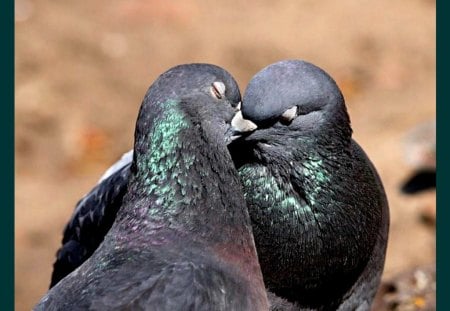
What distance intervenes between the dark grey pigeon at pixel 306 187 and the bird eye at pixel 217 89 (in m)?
0.13

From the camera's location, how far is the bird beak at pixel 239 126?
17.7ft

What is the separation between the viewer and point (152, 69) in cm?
1112

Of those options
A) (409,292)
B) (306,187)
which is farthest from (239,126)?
(409,292)

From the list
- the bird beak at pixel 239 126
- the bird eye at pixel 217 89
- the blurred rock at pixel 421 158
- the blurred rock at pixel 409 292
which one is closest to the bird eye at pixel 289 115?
the bird beak at pixel 239 126

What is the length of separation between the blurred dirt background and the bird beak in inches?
154

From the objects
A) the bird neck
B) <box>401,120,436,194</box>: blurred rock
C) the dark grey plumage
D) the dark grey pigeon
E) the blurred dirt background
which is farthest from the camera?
the blurred dirt background

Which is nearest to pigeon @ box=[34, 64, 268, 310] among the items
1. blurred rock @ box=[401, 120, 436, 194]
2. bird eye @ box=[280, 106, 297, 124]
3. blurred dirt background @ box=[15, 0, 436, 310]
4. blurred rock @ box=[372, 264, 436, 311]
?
bird eye @ box=[280, 106, 297, 124]

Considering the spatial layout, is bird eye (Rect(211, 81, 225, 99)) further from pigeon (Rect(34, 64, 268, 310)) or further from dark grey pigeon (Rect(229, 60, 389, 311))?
dark grey pigeon (Rect(229, 60, 389, 311))

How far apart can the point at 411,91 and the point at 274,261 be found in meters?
5.38

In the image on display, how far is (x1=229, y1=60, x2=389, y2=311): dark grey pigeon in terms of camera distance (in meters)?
5.44

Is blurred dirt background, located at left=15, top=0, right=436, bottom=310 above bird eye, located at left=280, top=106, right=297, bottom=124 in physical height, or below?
above

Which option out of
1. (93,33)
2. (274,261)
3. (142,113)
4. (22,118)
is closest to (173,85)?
(142,113)

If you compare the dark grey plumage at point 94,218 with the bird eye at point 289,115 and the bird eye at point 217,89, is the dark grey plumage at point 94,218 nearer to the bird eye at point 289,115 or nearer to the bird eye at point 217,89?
the bird eye at point 217,89

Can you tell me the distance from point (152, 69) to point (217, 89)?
584 centimetres
